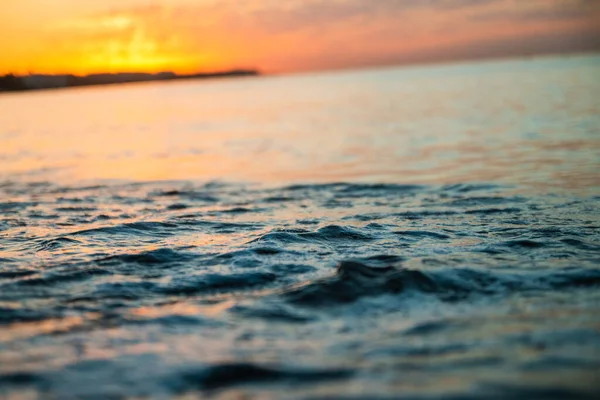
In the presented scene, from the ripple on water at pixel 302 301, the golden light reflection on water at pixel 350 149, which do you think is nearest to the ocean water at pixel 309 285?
the ripple on water at pixel 302 301

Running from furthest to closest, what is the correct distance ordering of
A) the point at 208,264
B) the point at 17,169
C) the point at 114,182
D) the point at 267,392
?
the point at 17,169, the point at 114,182, the point at 208,264, the point at 267,392

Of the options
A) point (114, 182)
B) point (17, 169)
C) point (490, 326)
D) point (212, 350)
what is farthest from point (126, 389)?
point (17, 169)

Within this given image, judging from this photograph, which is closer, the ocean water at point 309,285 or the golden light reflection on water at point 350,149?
the ocean water at point 309,285

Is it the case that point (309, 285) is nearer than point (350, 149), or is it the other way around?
point (309, 285)

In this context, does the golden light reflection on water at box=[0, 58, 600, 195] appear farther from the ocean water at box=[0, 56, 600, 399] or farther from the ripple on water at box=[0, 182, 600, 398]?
the ripple on water at box=[0, 182, 600, 398]

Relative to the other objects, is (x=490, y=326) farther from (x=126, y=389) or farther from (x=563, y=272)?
(x=126, y=389)

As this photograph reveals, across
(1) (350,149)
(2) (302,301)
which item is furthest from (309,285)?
(1) (350,149)

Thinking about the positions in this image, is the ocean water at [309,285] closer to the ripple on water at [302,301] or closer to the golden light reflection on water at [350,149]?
the ripple on water at [302,301]

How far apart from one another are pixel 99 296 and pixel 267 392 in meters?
3.55

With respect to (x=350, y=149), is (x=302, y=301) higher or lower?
lower

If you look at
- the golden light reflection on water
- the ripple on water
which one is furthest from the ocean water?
the golden light reflection on water

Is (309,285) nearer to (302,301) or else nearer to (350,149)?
(302,301)

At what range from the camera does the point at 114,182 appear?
20.8 m

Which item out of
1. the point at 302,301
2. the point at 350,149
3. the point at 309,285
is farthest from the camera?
the point at 350,149
